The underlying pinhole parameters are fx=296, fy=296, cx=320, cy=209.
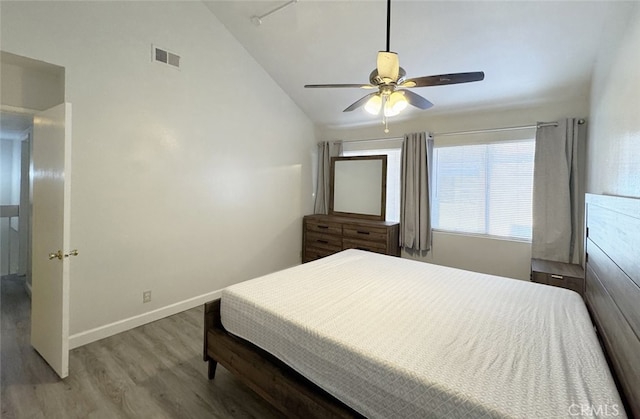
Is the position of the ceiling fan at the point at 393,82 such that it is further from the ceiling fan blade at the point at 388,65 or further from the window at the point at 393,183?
the window at the point at 393,183

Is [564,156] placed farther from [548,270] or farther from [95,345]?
[95,345]

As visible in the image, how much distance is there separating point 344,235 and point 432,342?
2.82m

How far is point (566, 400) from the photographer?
101 cm

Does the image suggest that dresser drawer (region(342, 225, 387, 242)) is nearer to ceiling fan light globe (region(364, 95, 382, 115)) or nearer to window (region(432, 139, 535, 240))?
window (region(432, 139, 535, 240))

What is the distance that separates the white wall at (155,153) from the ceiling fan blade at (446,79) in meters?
2.28

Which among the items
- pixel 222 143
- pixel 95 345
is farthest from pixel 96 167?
pixel 95 345

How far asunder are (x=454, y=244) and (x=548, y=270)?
1.10 m

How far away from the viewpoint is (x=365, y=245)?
4.04 meters

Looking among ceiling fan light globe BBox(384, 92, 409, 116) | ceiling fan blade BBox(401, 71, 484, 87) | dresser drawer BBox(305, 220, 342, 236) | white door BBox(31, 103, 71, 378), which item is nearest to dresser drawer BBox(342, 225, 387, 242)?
dresser drawer BBox(305, 220, 342, 236)

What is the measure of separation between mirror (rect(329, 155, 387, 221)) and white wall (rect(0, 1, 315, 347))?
1062 millimetres

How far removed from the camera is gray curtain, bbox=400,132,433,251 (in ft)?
12.5

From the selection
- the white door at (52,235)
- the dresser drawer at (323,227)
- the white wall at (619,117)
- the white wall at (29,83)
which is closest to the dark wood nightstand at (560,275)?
the white wall at (619,117)

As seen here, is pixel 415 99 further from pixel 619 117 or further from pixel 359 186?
pixel 359 186

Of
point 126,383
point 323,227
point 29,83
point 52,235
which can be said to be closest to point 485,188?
point 323,227
